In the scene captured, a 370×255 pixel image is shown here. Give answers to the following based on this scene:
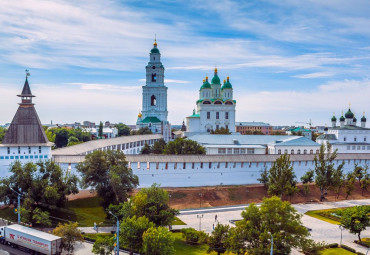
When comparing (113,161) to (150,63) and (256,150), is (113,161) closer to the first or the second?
(256,150)

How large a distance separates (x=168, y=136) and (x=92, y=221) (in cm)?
4272

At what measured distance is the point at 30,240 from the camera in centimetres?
1591

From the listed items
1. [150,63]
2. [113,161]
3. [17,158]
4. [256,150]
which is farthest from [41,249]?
[150,63]

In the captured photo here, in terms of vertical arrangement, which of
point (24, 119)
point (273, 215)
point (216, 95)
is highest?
point (216, 95)

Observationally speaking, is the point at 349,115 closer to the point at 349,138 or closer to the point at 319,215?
the point at 349,138

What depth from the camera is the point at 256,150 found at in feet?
143

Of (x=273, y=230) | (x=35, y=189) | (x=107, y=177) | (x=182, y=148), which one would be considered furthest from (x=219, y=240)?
(x=182, y=148)

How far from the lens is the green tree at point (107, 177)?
67.0 ft

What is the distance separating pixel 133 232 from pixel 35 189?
763 centimetres

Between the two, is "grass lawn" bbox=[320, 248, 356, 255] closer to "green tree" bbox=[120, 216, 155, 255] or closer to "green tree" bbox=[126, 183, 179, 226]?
"green tree" bbox=[126, 183, 179, 226]

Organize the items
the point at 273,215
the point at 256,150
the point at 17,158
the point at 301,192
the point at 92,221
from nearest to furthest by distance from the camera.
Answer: the point at 273,215, the point at 92,221, the point at 17,158, the point at 301,192, the point at 256,150

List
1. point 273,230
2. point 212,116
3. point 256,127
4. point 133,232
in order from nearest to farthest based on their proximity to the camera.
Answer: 1. point 273,230
2. point 133,232
3. point 212,116
4. point 256,127

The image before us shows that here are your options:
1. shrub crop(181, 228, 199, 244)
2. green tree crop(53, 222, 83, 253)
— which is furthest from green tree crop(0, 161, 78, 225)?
shrub crop(181, 228, 199, 244)

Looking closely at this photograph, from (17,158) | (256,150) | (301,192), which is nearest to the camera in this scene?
(17,158)
